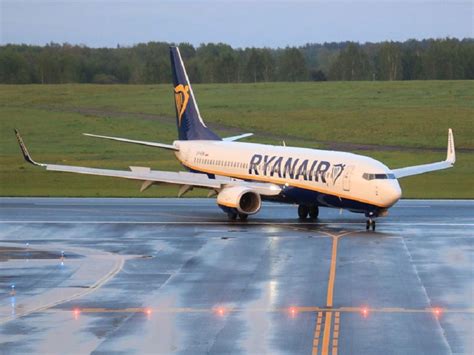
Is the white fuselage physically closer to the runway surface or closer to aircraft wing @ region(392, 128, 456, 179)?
the runway surface

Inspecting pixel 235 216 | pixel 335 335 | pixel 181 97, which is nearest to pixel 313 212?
pixel 235 216

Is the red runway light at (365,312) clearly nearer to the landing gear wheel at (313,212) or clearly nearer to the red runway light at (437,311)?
the red runway light at (437,311)

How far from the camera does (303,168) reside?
185 feet

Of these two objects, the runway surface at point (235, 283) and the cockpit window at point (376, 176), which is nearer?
the runway surface at point (235, 283)

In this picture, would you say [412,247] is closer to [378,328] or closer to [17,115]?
[378,328]

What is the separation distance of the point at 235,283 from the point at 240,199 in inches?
707

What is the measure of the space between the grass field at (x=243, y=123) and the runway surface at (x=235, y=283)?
18.5m

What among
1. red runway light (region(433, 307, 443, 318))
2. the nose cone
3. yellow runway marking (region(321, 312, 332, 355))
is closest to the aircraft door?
the nose cone

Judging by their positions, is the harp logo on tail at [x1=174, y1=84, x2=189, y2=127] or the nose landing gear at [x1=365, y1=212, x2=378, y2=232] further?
A: the harp logo on tail at [x1=174, y1=84, x2=189, y2=127]

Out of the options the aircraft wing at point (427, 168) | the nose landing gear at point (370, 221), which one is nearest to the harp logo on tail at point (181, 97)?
the aircraft wing at point (427, 168)

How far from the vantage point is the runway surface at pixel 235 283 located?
2958 centimetres

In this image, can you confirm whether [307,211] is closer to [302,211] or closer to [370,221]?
[302,211]

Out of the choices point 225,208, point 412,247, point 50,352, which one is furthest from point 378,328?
point 225,208

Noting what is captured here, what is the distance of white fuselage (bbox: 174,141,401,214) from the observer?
5253 cm
